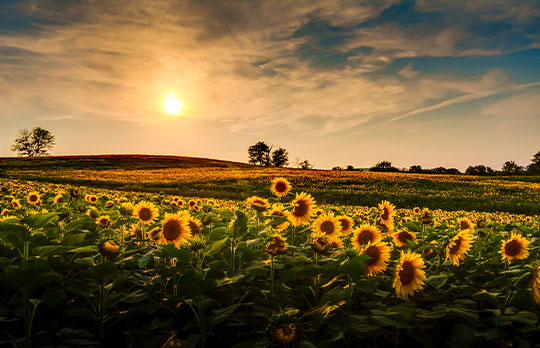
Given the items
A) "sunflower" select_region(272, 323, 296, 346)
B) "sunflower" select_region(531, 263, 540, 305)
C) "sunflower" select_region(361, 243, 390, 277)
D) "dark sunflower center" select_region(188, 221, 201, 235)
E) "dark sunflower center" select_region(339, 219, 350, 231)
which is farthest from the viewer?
"dark sunflower center" select_region(339, 219, 350, 231)

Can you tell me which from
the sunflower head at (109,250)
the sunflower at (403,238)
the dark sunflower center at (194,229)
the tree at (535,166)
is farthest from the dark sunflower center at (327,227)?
the tree at (535,166)

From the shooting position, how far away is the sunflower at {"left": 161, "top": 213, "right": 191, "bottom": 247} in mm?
2609

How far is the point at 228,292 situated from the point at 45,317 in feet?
A: 4.04

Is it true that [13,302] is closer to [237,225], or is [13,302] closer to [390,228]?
[237,225]

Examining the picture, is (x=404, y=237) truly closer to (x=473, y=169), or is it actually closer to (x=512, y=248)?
(x=512, y=248)

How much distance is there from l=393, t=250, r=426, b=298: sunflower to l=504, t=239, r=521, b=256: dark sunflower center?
101 cm

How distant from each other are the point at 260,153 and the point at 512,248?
11228cm

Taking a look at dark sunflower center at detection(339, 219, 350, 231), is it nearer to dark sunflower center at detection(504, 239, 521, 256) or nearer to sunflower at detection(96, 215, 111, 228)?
dark sunflower center at detection(504, 239, 521, 256)

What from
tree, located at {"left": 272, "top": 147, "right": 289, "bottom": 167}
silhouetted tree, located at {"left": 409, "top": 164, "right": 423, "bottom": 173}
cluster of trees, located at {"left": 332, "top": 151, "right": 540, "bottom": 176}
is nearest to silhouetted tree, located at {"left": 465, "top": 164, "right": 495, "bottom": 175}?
cluster of trees, located at {"left": 332, "top": 151, "right": 540, "bottom": 176}

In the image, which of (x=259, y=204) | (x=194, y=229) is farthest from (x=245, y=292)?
(x=259, y=204)

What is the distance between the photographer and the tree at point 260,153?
114 meters

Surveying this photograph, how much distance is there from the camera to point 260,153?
114500 millimetres

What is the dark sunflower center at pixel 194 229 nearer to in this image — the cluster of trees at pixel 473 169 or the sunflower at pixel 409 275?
the sunflower at pixel 409 275

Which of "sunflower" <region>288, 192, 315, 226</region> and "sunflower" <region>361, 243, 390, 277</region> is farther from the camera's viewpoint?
"sunflower" <region>288, 192, 315, 226</region>
